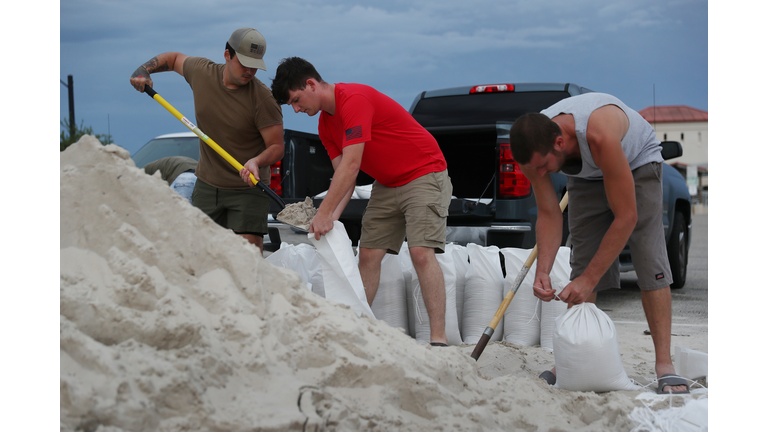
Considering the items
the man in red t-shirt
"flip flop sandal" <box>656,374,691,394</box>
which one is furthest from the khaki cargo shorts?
"flip flop sandal" <box>656,374,691,394</box>

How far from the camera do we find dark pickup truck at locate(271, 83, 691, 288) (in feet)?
13.2

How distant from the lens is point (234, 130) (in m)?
3.40

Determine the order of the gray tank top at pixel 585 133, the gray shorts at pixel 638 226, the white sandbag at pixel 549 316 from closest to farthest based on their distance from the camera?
the gray tank top at pixel 585 133
the gray shorts at pixel 638 226
the white sandbag at pixel 549 316

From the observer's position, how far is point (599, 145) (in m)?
2.40

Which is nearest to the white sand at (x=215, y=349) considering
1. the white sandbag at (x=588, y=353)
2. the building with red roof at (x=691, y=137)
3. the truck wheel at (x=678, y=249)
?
the white sandbag at (x=588, y=353)

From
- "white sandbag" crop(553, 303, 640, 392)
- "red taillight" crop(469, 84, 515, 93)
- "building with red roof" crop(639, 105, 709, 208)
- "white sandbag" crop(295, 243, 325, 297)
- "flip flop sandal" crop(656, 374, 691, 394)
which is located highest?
"building with red roof" crop(639, 105, 709, 208)

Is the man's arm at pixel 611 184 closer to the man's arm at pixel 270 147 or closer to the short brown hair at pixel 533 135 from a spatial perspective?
the short brown hair at pixel 533 135

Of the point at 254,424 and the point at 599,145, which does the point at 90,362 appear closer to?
the point at 254,424

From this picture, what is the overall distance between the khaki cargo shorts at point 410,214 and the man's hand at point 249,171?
68 cm

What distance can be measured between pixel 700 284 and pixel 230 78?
5.51 m

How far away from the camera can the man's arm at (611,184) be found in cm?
240

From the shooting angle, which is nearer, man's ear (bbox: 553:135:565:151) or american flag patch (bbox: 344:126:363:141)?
man's ear (bbox: 553:135:565:151)

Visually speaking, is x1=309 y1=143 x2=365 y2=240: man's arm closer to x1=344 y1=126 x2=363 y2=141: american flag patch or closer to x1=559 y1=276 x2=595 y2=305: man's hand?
x1=344 y1=126 x2=363 y2=141: american flag patch

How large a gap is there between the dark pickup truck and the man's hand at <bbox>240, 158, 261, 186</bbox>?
3.90 feet
